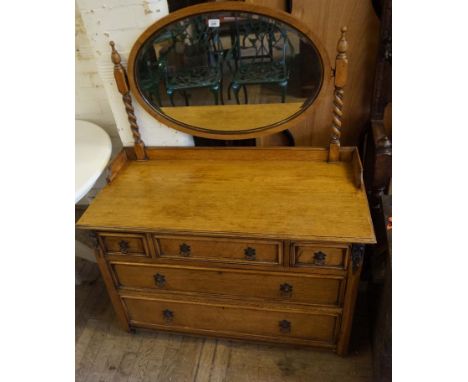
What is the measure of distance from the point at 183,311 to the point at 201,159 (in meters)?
0.71

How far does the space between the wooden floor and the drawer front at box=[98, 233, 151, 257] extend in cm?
60

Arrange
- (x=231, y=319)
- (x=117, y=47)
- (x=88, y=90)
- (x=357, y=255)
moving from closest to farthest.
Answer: (x=357, y=255) → (x=117, y=47) → (x=231, y=319) → (x=88, y=90)

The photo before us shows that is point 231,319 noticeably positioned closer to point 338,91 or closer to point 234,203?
point 234,203

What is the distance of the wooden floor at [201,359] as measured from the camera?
5.29ft

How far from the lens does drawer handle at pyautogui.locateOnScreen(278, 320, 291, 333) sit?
1534 millimetres

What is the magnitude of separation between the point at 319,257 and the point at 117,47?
1.19 meters

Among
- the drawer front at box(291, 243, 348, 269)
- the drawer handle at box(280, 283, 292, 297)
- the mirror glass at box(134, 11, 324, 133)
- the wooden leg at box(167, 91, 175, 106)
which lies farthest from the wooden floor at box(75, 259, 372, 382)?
the wooden leg at box(167, 91, 175, 106)

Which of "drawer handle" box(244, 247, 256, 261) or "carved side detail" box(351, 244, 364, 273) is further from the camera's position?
"drawer handle" box(244, 247, 256, 261)

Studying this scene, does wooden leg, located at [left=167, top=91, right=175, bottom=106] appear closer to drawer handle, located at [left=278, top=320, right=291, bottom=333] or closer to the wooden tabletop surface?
the wooden tabletop surface

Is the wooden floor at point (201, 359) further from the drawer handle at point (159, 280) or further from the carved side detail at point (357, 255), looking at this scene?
the carved side detail at point (357, 255)

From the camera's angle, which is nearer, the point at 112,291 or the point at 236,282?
the point at 236,282

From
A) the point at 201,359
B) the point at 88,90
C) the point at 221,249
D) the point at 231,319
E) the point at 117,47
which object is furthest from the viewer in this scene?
the point at 88,90

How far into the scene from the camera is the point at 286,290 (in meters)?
1.42

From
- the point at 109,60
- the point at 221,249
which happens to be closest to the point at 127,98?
the point at 109,60
